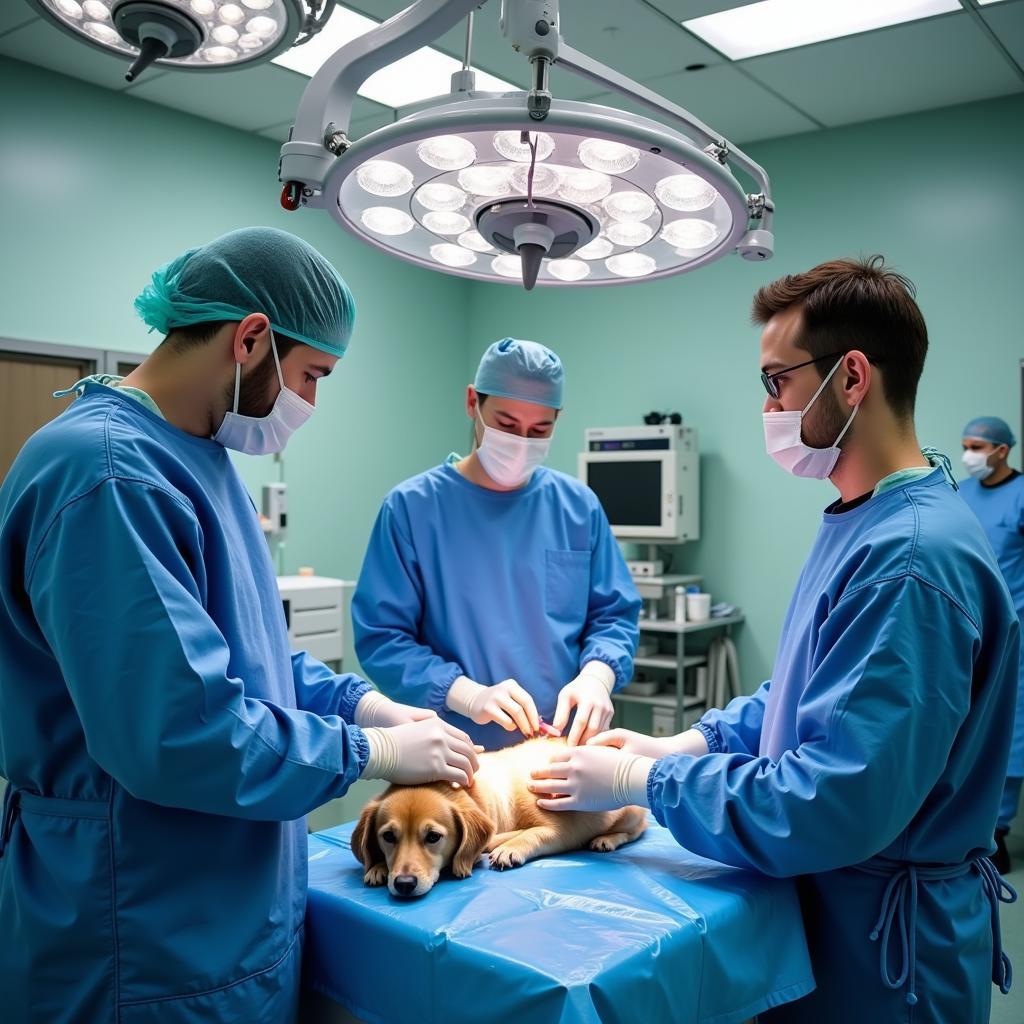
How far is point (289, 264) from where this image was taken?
1341mm

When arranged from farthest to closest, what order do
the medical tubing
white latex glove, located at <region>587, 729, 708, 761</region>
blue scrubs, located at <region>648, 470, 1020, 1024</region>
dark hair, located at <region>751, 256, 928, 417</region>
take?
white latex glove, located at <region>587, 729, 708, 761</region>
dark hair, located at <region>751, 256, 928, 417</region>
the medical tubing
blue scrubs, located at <region>648, 470, 1020, 1024</region>

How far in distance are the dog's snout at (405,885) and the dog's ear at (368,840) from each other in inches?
5.4

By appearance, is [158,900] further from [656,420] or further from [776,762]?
[656,420]

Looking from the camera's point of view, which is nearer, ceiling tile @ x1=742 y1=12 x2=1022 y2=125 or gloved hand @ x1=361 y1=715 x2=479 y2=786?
gloved hand @ x1=361 y1=715 x2=479 y2=786

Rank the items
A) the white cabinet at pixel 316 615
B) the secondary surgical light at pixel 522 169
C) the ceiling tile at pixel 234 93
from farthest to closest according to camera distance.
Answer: the white cabinet at pixel 316 615 → the ceiling tile at pixel 234 93 → the secondary surgical light at pixel 522 169

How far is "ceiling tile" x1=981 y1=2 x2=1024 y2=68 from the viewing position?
3598 millimetres

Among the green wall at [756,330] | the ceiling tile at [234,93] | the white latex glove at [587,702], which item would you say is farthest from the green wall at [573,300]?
the white latex glove at [587,702]

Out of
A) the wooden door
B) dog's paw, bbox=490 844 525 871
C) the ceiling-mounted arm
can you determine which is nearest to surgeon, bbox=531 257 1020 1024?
dog's paw, bbox=490 844 525 871

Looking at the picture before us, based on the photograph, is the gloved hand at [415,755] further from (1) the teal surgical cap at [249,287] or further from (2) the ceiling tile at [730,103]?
(2) the ceiling tile at [730,103]

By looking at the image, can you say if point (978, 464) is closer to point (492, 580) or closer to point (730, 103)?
point (730, 103)

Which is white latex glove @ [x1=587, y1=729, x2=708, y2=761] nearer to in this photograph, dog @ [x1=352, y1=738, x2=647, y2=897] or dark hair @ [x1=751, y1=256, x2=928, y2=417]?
dog @ [x1=352, y1=738, x2=647, y2=897]

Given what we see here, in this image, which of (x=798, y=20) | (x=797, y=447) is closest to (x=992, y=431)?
(x=798, y=20)

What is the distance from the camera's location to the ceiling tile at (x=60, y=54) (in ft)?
12.6

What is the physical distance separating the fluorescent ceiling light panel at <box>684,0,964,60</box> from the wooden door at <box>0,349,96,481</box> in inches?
125
